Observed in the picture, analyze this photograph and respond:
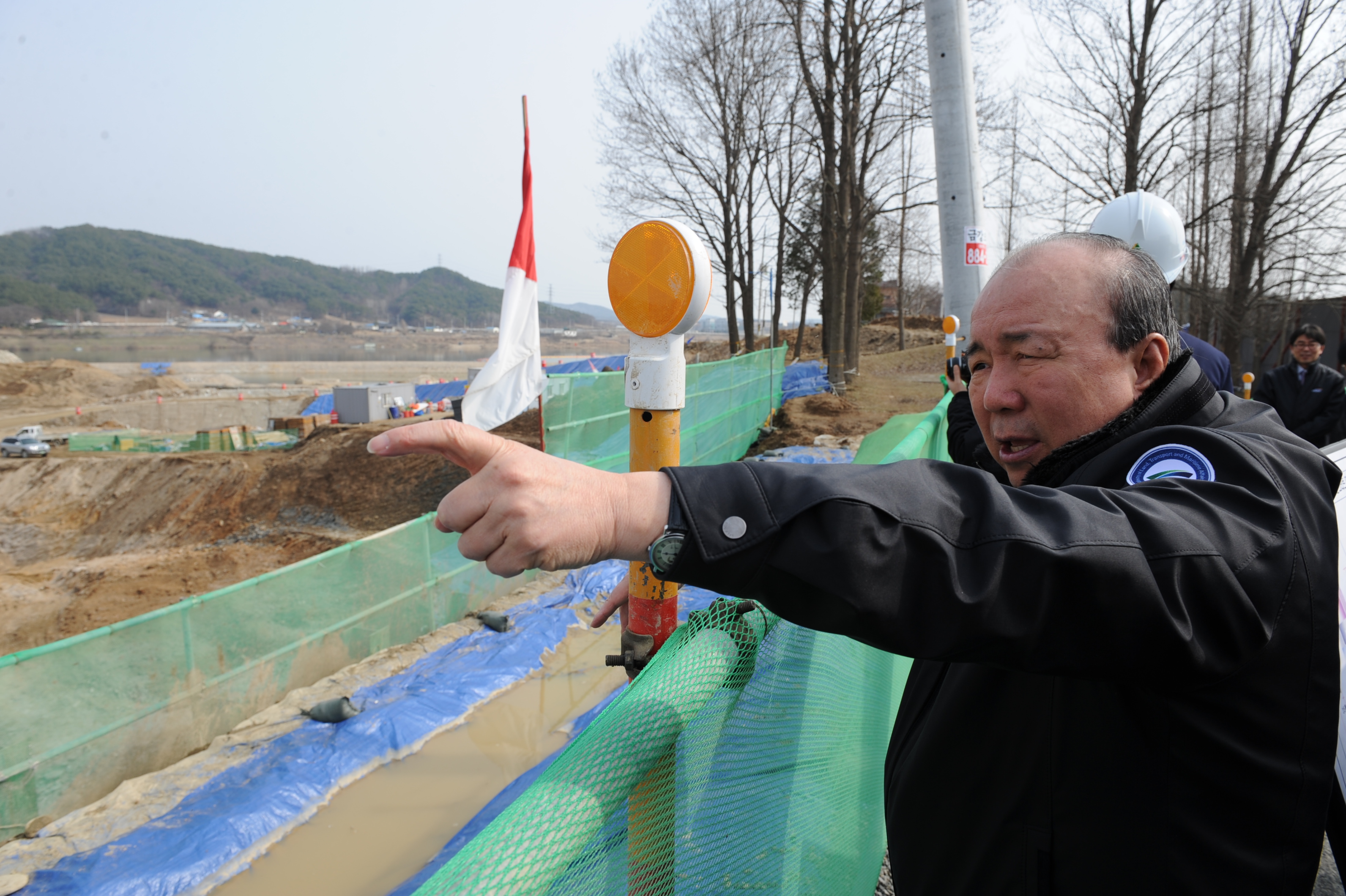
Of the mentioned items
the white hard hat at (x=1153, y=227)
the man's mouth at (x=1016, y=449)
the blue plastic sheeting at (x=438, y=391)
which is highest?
the white hard hat at (x=1153, y=227)

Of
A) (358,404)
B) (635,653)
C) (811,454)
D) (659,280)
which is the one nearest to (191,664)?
(635,653)

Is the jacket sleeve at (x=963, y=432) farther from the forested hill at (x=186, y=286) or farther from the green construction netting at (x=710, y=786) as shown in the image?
the forested hill at (x=186, y=286)

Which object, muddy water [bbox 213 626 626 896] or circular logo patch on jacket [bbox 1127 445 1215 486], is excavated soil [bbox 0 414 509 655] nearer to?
muddy water [bbox 213 626 626 896]

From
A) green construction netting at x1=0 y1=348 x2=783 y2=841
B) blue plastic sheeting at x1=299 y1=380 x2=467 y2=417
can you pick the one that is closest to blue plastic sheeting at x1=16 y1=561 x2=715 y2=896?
green construction netting at x1=0 y1=348 x2=783 y2=841

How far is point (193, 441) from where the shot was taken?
2220 cm

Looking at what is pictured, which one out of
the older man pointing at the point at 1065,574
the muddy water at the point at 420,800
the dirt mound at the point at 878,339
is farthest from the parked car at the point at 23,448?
the dirt mound at the point at 878,339

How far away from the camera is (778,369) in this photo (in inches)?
825

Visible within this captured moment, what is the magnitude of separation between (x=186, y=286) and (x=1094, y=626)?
180 m

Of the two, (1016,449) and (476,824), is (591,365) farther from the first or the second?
(1016,449)

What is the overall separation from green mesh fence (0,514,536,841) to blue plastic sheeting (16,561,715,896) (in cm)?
61

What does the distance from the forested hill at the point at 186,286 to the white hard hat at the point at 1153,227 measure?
5507 inches

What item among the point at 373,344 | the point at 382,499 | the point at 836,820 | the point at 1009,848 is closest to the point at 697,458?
the point at 382,499

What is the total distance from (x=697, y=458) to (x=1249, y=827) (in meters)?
12.4

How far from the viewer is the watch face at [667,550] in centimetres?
80
